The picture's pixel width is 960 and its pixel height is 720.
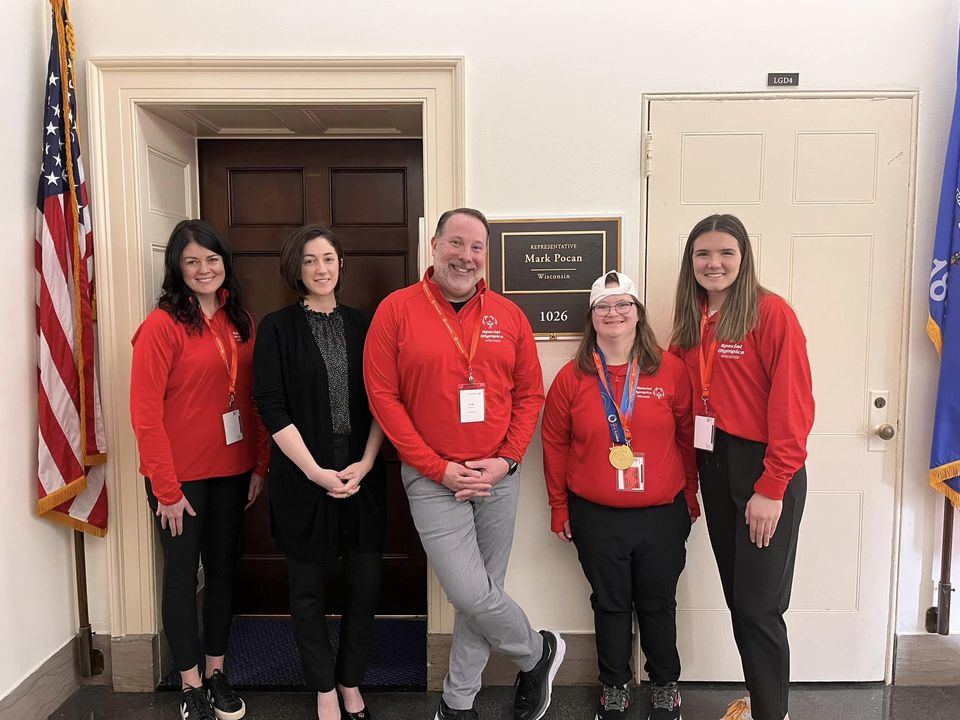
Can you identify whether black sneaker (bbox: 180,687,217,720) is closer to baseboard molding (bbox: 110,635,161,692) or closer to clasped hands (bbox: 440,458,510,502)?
baseboard molding (bbox: 110,635,161,692)

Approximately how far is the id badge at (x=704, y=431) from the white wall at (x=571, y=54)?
25.8 inches

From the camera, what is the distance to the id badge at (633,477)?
2.28 metres

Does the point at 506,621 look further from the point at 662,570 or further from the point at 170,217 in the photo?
the point at 170,217

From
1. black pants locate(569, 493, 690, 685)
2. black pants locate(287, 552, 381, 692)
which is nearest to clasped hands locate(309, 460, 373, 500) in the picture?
black pants locate(287, 552, 381, 692)

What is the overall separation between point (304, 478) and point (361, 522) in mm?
252

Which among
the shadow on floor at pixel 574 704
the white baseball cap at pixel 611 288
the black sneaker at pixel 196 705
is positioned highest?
the white baseball cap at pixel 611 288

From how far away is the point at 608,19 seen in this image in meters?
2.47

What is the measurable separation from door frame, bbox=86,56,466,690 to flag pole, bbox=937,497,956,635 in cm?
196

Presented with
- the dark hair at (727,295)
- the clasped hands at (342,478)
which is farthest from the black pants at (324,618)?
the dark hair at (727,295)

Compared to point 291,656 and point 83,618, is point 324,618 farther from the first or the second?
point 83,618

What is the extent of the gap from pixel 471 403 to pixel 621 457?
553mm

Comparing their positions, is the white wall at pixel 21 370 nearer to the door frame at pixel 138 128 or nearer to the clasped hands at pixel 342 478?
the door frame at pixel 138 128

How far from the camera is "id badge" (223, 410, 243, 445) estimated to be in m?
2.37

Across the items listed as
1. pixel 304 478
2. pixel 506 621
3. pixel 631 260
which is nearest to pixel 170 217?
pixel 304 478
